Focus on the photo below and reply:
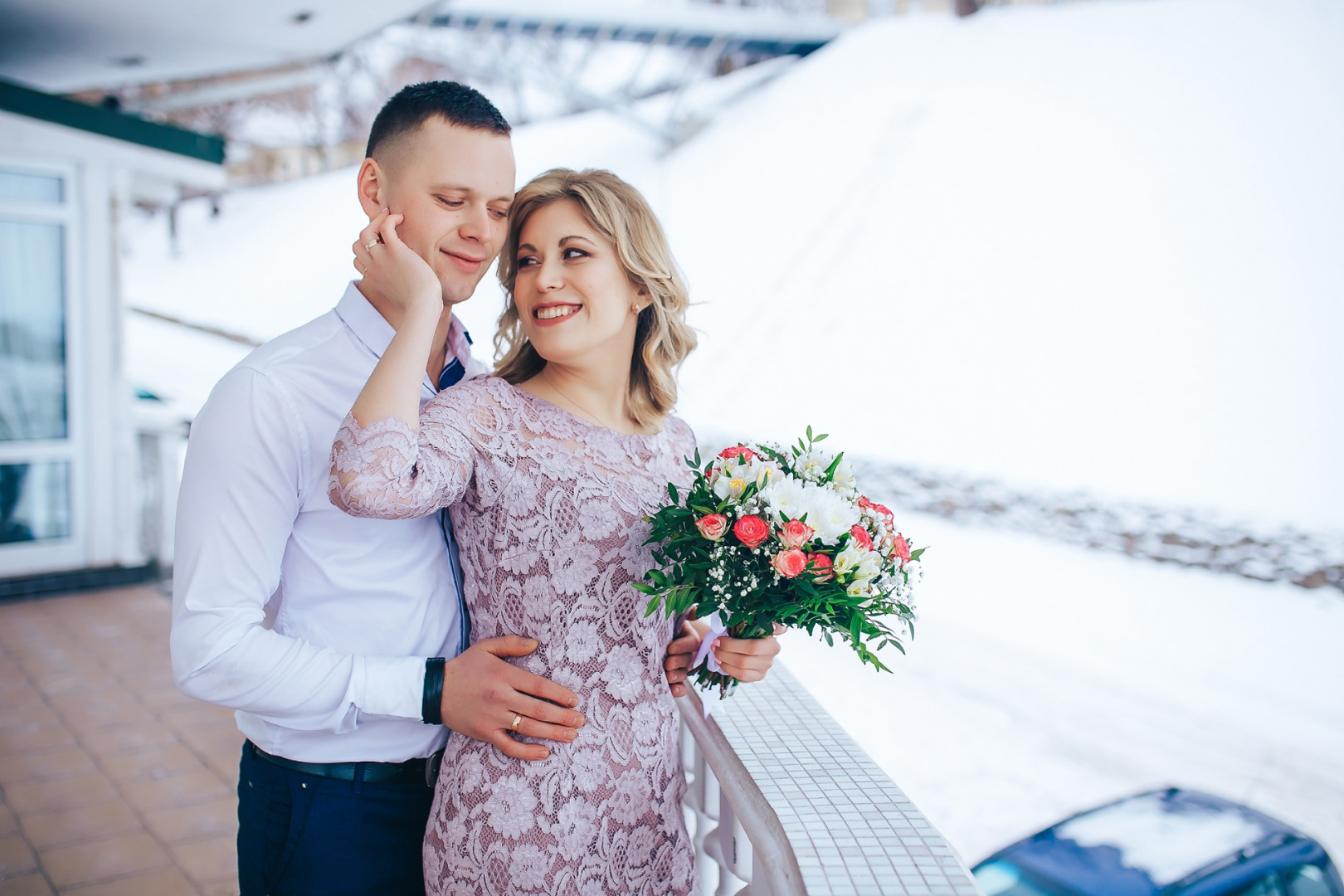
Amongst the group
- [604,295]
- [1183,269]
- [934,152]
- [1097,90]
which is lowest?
[604,295]

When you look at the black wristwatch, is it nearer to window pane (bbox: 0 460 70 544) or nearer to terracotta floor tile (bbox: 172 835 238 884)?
terracotta floor tile (bbox: 172 835 238 884)

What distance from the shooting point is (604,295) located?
153 cm

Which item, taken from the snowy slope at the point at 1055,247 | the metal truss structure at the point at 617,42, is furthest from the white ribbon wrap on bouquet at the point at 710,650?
the metal truss structure at the point at 617,42

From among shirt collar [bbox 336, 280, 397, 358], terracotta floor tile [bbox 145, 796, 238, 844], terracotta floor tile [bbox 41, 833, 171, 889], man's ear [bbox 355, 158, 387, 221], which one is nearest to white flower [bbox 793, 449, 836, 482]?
shirt collar [bbox 336, 280, 397, 358]

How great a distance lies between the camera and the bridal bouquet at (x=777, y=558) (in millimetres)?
1229

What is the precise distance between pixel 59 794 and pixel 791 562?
11.2ft

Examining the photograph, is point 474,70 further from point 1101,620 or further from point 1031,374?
point 1101,620

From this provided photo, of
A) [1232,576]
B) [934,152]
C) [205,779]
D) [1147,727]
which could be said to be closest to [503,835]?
[205,779]

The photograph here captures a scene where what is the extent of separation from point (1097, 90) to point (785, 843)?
22.8 meters

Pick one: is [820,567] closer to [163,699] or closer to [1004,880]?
[1004,880]

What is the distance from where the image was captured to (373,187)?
150cm

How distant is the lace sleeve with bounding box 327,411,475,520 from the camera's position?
44.6 inches

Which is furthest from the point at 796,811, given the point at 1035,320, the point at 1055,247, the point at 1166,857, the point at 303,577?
the point at 1055,247

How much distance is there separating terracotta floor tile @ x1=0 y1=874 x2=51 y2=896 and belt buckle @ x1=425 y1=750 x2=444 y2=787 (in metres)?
2.13
